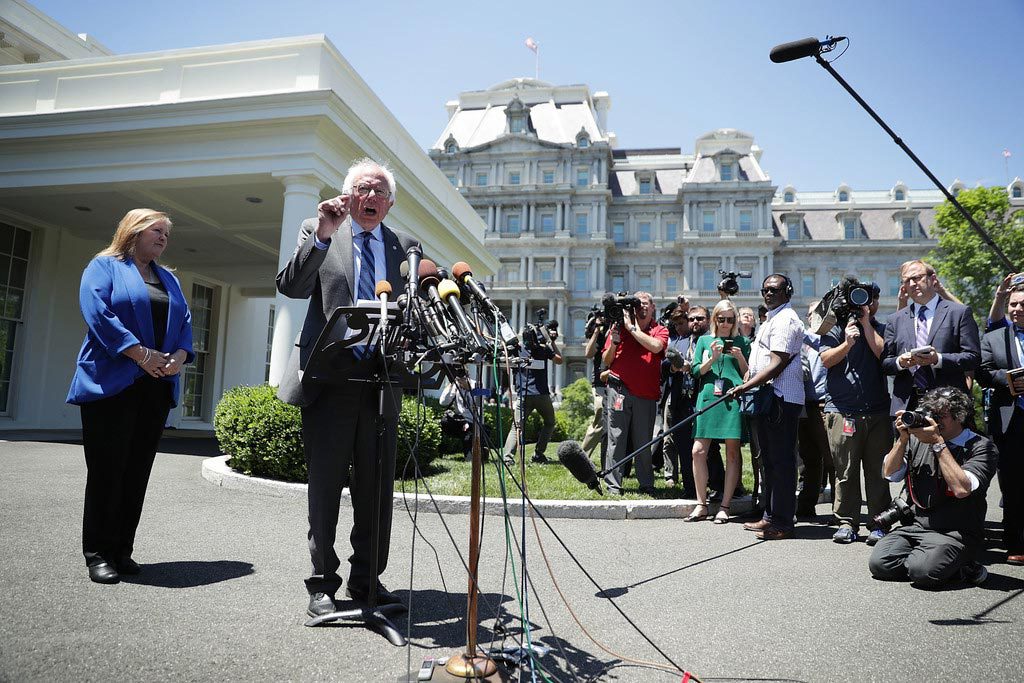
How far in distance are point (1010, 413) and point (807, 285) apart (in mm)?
56348

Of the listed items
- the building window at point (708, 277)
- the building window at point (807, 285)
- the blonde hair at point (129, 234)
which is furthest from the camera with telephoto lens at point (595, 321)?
the building window at point (807, 285)

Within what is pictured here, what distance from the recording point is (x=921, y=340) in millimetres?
5156

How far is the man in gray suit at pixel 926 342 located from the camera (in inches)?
192

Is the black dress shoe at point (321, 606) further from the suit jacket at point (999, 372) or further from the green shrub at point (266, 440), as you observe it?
the suit jacket at point (999, 372)

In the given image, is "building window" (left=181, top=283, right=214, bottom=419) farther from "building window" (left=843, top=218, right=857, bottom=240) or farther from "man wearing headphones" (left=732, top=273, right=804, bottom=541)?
"building window" (left=843, top=218, right=857, bottom=240)

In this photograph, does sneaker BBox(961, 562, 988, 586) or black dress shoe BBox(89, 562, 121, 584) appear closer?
black dress shoe BBox(89, 562, 121, 584)

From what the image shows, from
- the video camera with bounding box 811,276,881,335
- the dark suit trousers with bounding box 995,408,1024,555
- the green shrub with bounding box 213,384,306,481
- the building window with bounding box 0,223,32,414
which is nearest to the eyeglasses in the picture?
the video camera with bounding box 811,276,881,335

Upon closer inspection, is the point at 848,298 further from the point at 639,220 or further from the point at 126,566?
the point at 639,220

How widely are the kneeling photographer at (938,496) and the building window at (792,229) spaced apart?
58123mm

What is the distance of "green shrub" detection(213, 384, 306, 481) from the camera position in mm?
7375

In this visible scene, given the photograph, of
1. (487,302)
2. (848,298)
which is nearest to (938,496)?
(848,298)

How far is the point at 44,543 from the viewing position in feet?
14.1

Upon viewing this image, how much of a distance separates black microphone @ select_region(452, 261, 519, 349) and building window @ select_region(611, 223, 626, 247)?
5813 centimetres

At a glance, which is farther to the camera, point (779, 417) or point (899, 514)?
point (779, 417)
